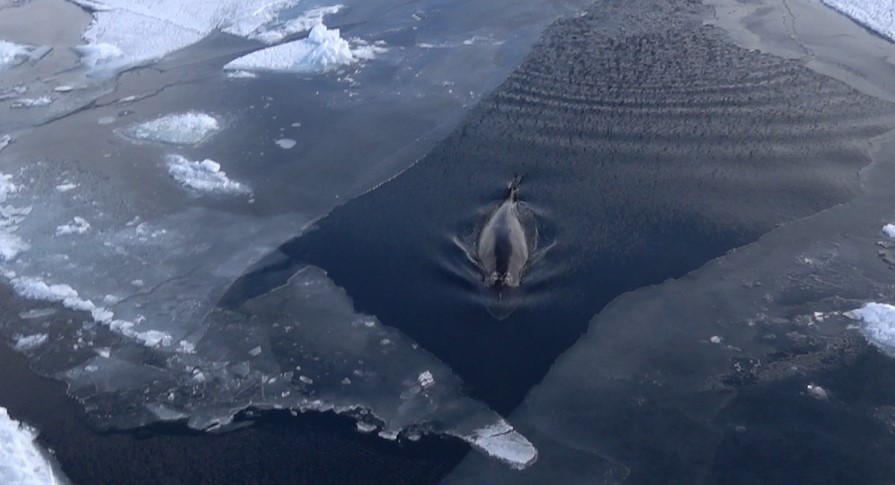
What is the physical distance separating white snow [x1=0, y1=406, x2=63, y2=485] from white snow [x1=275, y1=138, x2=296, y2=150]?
4.32 metres

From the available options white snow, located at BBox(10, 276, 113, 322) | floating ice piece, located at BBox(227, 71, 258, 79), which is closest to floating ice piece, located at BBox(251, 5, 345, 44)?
floating ice piece, located at BBox(227, 71, 258, 79)

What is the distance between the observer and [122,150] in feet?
31.6

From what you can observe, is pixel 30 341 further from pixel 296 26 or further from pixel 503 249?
pixel 296 26

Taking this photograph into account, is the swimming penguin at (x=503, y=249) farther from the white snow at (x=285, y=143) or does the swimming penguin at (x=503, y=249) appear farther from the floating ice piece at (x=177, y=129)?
the floating ice piece at (x=177, y=129)

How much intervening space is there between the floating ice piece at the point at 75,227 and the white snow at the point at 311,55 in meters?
3.77

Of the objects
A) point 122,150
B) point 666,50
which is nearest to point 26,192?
point 122,150

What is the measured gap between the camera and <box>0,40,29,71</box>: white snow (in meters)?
12.0

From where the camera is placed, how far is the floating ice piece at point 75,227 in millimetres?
8297

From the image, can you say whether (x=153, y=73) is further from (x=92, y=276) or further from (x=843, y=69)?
(x=843, y=69)

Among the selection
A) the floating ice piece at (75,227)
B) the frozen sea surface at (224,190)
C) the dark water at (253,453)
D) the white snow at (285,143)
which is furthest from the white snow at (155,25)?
the dark water at (253,453)

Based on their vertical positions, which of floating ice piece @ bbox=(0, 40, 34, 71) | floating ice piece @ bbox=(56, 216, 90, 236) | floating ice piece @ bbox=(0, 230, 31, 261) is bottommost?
floating ice piece @ bbox=(0, 230, 31, 261)

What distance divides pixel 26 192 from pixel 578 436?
21.6ft

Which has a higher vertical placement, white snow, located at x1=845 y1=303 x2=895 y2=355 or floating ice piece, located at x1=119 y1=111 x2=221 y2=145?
floating ice piece, located at x1=119 y1=111 x2=221 y2=145

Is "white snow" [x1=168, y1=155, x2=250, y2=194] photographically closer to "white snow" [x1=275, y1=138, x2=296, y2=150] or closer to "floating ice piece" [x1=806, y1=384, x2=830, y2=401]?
"white snow" [x1=275, y1=138, x2=296, y2=150]
